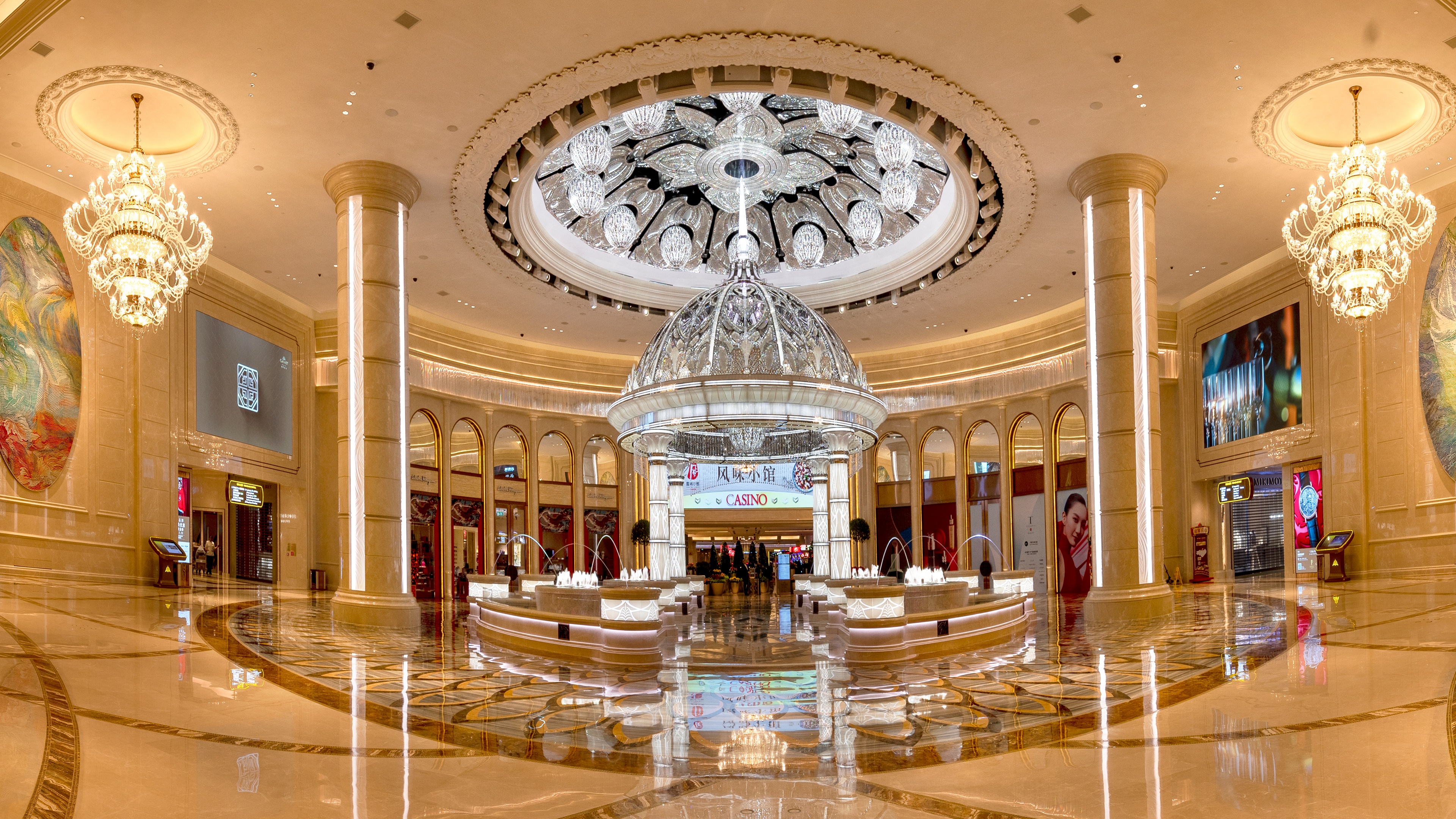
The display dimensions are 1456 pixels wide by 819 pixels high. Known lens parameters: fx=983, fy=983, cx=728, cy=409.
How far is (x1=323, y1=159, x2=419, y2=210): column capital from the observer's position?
12172 millimetres

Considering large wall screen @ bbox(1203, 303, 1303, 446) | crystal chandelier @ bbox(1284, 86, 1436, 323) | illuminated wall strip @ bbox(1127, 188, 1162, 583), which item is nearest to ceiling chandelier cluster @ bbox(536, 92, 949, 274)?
illuminated wall strip @ bbox(1127, 188, 1162, 583)

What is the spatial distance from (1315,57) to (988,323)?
11.9 metres

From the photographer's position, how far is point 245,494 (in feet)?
62.7

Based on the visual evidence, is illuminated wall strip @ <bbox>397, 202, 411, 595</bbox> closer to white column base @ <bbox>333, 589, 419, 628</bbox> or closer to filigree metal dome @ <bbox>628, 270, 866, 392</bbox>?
white column base @ <bbox>333, 589, 419, 628</bbox>

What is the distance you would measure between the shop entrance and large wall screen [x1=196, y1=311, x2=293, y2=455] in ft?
63.0

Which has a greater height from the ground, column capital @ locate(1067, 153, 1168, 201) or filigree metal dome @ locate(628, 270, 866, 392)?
column capital @ locate(1067, 153, 1168, 201)

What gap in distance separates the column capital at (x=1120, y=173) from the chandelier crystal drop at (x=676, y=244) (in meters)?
8.37

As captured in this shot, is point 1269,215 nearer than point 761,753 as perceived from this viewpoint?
No

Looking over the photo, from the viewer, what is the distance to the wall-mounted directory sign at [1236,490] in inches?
746

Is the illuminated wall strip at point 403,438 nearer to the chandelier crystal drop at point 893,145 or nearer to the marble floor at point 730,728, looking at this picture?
the marble floor at point 730,728

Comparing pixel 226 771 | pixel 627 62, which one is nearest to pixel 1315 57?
pixel 627 62

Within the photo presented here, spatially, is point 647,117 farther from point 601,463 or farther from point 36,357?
point 601,463

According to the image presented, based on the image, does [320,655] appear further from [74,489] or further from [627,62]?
[74,489]

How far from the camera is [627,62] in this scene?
405 inches
